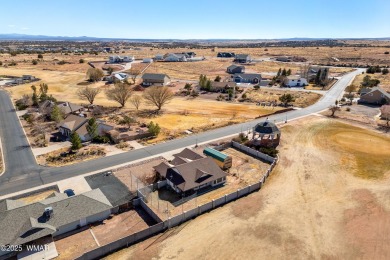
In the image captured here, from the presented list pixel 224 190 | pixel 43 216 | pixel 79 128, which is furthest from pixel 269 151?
pixel 79 128

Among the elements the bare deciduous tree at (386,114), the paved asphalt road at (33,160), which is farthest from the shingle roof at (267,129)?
the bare deciduous tree at (386,114)

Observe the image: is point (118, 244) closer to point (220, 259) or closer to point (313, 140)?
point (220, 259)

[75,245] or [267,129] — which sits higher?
[267,129]

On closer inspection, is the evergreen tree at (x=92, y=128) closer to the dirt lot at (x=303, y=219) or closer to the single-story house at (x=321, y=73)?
the dirt lot at (x=303, y=219)

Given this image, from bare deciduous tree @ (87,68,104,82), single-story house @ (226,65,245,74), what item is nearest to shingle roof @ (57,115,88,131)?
bare deciduous tree @ (87,68,104,82)

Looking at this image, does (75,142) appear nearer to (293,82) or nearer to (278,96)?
(278,96)
